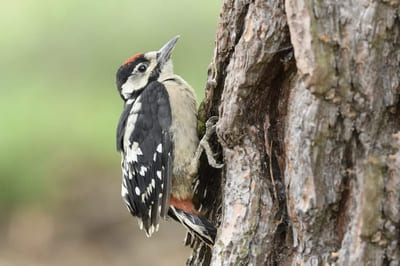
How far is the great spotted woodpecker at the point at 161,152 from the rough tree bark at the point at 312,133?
768mm

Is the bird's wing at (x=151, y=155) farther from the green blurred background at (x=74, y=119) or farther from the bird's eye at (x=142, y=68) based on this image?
the green blurred background at (x=74, y=119)

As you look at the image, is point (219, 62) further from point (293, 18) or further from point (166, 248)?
point (166, 248)

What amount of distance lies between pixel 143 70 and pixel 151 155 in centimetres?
63

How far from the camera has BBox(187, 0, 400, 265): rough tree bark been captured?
2.64 m

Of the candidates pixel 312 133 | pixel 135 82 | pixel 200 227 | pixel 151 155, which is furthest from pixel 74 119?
pixel 312 133

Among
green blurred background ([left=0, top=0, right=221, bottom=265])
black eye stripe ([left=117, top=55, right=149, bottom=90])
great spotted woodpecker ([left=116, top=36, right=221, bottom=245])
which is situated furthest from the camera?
green blurred background ([left=0, top=0, right=221, bottom=265])

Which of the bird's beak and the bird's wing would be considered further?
the bird's beak

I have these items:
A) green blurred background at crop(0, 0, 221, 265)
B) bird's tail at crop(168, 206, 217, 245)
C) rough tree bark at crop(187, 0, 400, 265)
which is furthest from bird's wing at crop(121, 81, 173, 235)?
green blurred background at crop(0, 0, 221, 265)

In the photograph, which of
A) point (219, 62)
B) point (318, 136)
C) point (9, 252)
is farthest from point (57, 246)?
point (318, 136)

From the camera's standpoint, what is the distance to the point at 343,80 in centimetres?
267

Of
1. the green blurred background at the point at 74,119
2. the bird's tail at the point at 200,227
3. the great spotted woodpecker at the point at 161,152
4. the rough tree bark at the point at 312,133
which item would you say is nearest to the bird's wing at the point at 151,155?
the great spotted woodpecker at the point at 161,152

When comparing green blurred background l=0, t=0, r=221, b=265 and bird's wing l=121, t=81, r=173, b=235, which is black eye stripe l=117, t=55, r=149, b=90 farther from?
green blurred background l=0, t=0, r=221, b=265

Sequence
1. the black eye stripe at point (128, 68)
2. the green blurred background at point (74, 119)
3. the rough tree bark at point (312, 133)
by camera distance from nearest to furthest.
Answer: the rough tree bark at point (312, 133), the black eye stripe at point (128, 68), the green blurred background at point (74, 119)

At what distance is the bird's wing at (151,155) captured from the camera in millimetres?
4098
